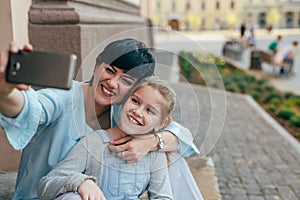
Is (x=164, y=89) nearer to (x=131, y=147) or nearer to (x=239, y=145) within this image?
(x=131, y=147)

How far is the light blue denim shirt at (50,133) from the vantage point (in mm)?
1867

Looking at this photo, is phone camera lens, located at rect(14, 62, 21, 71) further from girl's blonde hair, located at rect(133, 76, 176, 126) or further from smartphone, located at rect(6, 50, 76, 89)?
girl's blonde hair, located at rect(133, 76, 176, 126)

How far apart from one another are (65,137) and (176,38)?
81cm

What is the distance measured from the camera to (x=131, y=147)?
6.63 ft

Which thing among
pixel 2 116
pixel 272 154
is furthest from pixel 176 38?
pixel 272 154

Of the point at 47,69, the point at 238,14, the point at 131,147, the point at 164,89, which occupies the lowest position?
the point at 131,147

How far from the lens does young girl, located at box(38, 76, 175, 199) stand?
1.93 m

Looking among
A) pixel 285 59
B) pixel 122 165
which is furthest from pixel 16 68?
pixel 285 59

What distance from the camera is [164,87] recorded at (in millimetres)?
1953

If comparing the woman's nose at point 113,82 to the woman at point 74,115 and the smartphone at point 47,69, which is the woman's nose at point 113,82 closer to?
the woman at point 74,115

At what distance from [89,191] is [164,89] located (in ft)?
1.90

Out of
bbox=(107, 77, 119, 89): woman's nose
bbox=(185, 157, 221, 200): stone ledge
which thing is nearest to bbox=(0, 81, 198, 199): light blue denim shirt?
bbox=(107, 77, 119, 89): woman's nose

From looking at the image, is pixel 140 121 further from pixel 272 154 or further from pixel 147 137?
A: pixel 272 154

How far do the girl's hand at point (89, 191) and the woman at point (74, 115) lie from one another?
8.0 inches
